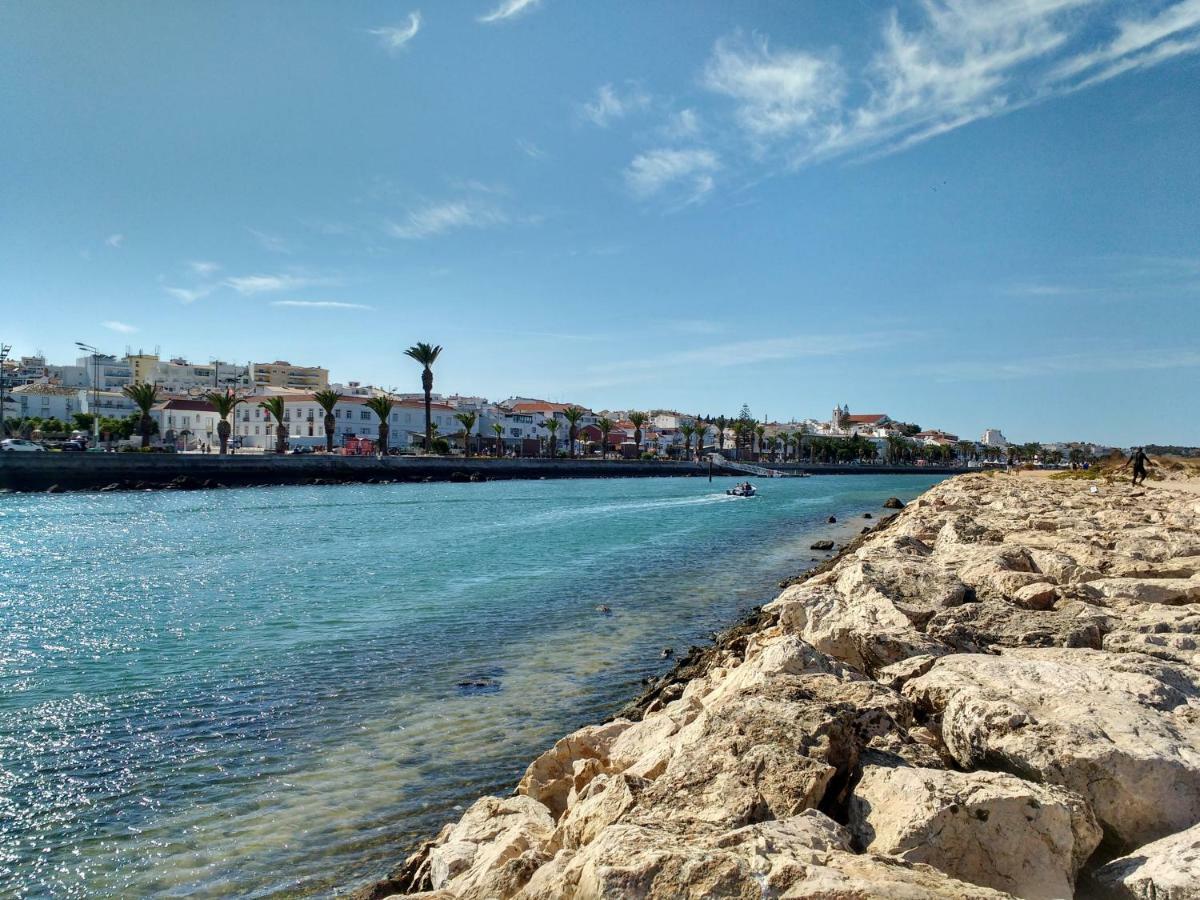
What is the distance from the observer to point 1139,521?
750 inches

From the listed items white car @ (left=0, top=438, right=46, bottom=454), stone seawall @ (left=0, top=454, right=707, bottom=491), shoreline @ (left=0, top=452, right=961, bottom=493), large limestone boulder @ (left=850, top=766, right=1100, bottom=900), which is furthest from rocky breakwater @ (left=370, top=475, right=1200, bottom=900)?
white car @ (left=0, top=438, right=46, bottom=454)

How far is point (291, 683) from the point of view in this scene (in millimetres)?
11789

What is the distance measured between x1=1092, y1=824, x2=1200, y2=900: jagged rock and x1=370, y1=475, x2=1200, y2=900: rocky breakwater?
11 millimetres

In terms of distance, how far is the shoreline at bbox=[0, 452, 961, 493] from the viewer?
180ft

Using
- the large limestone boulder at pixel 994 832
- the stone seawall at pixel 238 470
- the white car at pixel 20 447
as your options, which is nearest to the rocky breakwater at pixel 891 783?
the large limestone boulder at pixel 994 832

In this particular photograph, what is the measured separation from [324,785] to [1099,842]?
714 cm

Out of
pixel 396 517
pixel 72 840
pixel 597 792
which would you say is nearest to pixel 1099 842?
pixel 597 792

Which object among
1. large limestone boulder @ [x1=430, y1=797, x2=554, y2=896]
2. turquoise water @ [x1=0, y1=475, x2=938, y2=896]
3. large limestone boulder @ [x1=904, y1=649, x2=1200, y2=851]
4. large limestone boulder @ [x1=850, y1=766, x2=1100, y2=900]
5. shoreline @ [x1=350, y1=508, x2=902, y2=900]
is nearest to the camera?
large limestone boulder @ [x1=850, y1=766, x2=1100, y2=900]

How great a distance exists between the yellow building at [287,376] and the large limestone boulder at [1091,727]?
152 meters

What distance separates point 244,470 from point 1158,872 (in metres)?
70.5

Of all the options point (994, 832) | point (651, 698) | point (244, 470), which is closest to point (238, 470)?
point (244, 470)

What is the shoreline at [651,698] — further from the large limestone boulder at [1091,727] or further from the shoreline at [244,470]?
the shoreline at [244,470]

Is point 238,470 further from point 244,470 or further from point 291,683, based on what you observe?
point 291,683

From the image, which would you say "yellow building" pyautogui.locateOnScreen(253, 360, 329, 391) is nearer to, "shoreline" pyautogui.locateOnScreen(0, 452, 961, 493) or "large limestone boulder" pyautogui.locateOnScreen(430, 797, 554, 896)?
"shoreline" pyautogui.locateOnScreen(0, 452, 961, 493)
